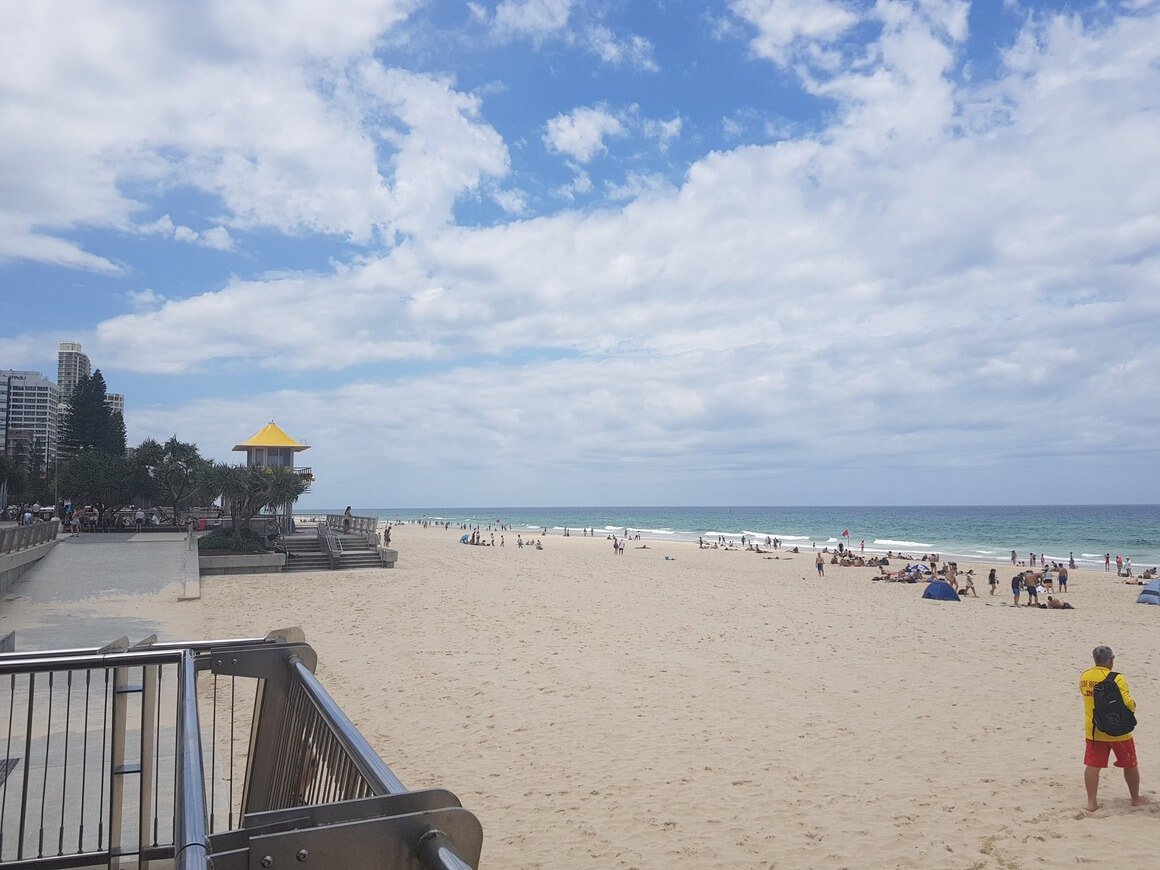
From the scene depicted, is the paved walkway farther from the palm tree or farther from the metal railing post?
the metal railing post

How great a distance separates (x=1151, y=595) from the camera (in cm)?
2625

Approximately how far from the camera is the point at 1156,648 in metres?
16.8

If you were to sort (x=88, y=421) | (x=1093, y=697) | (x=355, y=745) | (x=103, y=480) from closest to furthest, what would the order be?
(x=355, y=745) → (x=1093, y=697) → (x=103, y=480) → (x=88, y=421)

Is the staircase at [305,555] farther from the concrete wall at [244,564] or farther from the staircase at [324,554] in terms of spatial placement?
the concrete wall at [244,564]

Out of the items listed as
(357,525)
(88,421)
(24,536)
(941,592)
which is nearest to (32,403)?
(88,421)

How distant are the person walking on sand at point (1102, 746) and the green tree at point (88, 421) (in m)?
65.3

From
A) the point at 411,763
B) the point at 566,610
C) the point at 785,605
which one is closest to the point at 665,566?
the point at 785,605

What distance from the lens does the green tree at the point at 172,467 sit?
3672 cm

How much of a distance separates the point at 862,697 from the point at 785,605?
37.2ft

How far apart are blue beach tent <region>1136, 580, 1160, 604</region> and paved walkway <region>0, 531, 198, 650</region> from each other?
28999 mm

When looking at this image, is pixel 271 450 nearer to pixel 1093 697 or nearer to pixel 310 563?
pixel 310 563

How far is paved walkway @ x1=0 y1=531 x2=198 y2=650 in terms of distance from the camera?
1434cm

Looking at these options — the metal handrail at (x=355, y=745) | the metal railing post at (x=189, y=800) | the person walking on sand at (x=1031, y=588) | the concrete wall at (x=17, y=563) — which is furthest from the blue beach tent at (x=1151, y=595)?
the concrete wall at (x=17, y=563)

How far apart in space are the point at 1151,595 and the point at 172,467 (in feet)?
133
